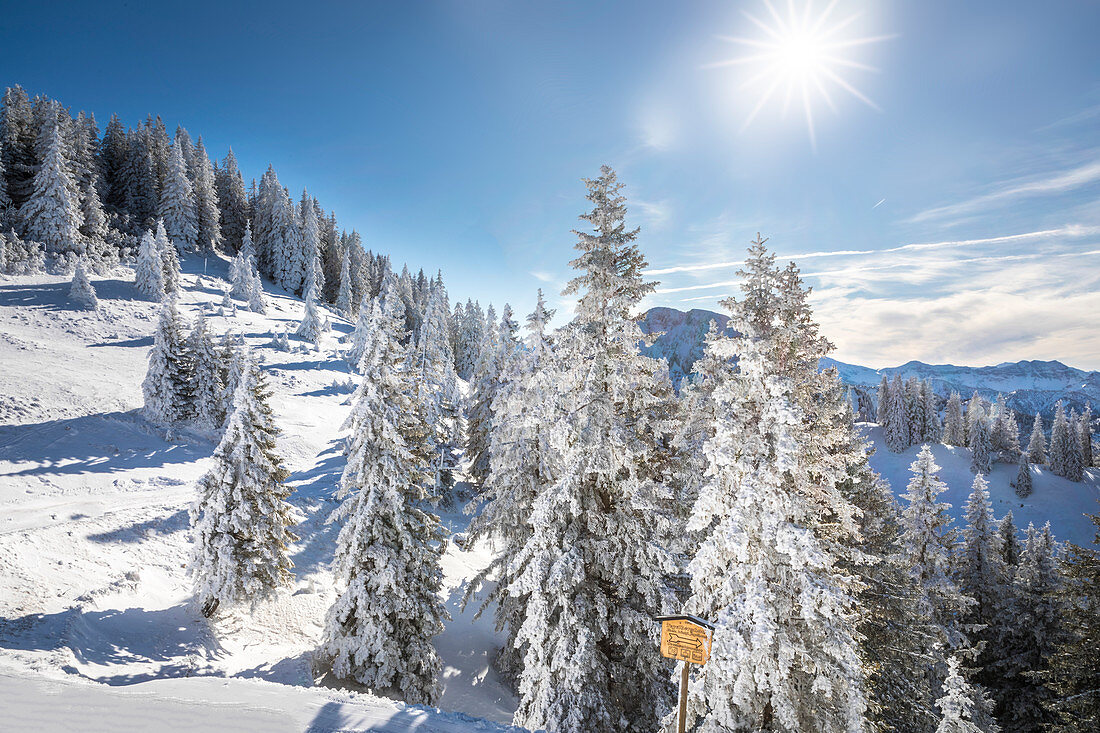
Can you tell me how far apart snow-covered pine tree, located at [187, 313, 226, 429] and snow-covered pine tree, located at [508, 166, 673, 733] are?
31236mm

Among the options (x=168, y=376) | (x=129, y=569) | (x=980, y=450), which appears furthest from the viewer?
(x=980, y=450)

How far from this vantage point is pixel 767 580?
7852 mm

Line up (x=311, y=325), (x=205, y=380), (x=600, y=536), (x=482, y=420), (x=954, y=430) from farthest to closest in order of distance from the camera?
(x=954, y=430) < (x=311, y=325) < (x=482, y=420) < (x=205, y=380) < (x=600, y=536)

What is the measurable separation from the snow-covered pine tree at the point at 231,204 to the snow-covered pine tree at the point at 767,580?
93517 millimetres

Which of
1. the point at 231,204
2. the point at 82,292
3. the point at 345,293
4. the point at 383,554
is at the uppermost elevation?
the point at 231,204

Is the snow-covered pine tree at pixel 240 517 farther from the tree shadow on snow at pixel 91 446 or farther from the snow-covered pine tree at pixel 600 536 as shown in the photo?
the tree shadow on snow at pixel 91 446

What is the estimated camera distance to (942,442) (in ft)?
263

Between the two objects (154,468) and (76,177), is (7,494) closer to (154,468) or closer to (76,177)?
(154,468)

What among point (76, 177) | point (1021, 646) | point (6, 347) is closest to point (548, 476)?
point (1021, 646)

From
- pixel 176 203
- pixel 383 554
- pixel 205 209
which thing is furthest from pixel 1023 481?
pixel 205 209

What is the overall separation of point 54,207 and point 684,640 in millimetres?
70906

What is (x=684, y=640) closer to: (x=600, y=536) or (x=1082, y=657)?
(x=600, y=536)

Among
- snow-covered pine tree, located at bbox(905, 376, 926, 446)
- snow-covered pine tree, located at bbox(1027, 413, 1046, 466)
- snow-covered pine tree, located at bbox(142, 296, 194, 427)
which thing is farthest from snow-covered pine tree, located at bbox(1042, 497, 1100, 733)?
snow-covered pine tree, located at bbox(1027, 413, 1046, 466)

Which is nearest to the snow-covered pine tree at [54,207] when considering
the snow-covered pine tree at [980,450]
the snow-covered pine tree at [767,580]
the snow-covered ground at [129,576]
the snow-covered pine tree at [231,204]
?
the snow-covered ground at [129,576]
